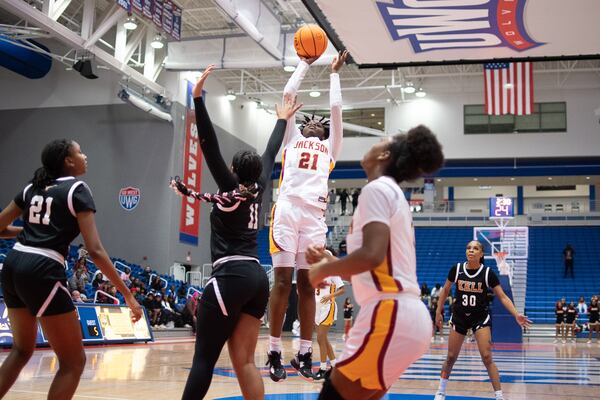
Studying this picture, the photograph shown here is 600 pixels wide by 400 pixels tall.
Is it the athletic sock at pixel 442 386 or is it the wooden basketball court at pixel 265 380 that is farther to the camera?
the athletic sock at pixel 442 386

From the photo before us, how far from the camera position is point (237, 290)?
12.5 ft

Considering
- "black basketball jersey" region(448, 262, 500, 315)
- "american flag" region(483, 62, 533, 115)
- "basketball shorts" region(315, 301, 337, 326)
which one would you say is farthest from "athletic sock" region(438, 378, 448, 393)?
"american flag" region(483, 62, 533, 115)

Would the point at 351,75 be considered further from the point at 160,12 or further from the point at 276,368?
the point at 276,368

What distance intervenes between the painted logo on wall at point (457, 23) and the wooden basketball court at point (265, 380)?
5104 mm

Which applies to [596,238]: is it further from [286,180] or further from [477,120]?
[286,180]

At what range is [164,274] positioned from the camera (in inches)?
979

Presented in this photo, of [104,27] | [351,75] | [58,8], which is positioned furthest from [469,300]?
[351,75]

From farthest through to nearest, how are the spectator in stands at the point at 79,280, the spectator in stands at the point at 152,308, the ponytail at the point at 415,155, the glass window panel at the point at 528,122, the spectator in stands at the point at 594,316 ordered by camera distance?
the glass window panel at the point at 528,122
the spectator in stands at the point at 594,316
the spectator in stands at the point at 152,308
the spectator in stands at the point at 79,280
the ponytail at the point at 415,155

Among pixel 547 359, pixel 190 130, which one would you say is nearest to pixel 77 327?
pixel 547 359

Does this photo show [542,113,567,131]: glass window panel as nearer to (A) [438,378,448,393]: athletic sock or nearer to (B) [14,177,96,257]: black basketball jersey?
(A) [438,378,448,393]: athletic sock

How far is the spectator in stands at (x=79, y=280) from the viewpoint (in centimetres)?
1577

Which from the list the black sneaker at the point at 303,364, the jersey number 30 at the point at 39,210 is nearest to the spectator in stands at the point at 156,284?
the black sneaker at the point at 303,364

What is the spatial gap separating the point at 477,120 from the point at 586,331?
11.7 metres

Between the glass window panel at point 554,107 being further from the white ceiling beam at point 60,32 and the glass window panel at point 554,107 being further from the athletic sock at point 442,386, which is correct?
the athletic sock at point 442,386
